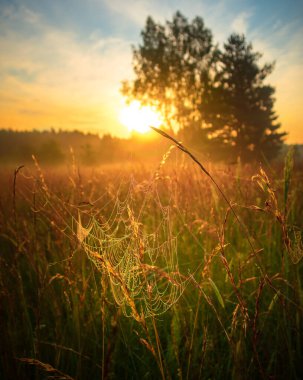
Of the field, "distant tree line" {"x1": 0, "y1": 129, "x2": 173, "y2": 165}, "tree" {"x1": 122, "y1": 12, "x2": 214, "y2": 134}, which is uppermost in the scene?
"tree" {"x1": 122, "y1": 12, "x2": 214, "y2": 134}

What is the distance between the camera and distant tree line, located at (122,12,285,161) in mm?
24438

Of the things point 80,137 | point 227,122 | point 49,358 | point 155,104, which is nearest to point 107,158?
point 155,104

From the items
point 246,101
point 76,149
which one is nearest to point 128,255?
point 246,101

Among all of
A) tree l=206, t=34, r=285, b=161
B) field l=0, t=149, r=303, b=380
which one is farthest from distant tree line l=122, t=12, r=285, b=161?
field l=0, t=149, r=303, b=380

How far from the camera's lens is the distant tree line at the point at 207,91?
24438 mm

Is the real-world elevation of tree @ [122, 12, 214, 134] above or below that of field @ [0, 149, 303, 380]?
above

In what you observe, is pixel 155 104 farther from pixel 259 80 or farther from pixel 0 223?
pixel 0 223

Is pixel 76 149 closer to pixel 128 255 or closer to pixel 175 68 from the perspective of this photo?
pixel 175 68

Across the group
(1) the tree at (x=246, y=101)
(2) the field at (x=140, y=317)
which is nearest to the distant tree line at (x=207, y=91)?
(1) the tree at (x=246, y=101)

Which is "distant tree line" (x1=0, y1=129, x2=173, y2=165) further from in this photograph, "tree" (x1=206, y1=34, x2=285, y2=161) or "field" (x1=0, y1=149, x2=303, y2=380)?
"tree" (x1=206, y1=34, x2=285, y2=161)

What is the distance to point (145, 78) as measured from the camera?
95.7ft

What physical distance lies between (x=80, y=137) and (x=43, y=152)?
58598mm

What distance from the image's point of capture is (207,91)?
26.4m

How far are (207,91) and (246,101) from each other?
4107mm
